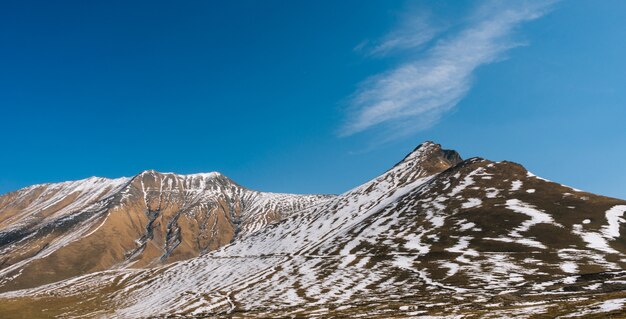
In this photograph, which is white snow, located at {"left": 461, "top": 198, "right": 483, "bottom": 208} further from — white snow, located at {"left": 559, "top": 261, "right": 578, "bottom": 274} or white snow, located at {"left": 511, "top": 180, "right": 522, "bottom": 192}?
white snow, located at {"left": 559, "top": 261, "right": 578, "bottom": 274}

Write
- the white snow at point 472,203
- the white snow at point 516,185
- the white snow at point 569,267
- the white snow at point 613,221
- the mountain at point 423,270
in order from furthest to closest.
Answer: the white snow at point 516,185 → the white snow at point 472,203 → the white snow at point 613,221 → the white snow at point 569,267 → the mountain at point 423,270

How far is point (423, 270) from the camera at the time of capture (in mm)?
111125

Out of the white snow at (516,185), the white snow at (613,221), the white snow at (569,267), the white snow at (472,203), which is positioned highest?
the white snow at (516,185)

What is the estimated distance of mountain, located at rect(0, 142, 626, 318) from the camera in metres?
71.9

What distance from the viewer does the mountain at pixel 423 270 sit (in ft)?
236

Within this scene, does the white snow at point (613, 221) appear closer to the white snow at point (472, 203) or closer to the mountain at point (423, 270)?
the mountain at point (423, 270)

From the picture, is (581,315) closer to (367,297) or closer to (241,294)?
(367,297)

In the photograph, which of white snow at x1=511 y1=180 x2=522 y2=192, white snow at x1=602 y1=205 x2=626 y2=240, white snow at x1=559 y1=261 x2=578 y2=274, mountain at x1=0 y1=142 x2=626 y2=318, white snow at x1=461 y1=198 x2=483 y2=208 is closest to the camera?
mountain at x1=0 y1=142 x2=626 y2=318

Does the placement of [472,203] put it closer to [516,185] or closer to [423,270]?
[516,185]

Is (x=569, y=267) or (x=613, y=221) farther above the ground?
(x=613, y=221)

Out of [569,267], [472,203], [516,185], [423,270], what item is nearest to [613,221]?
[569,267]

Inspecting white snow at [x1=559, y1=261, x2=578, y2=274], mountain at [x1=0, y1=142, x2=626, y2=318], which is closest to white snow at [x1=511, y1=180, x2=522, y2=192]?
mountain at [x1=0, y1=142, x2=626, y2=318]

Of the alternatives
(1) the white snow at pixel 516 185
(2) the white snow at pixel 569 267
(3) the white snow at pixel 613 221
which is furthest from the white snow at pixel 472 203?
(2) the white snow at pixel 569 267

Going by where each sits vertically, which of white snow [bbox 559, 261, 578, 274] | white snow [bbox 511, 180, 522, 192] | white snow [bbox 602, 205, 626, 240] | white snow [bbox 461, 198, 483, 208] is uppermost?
white snow [bbox 511, 180, 522, 192]
